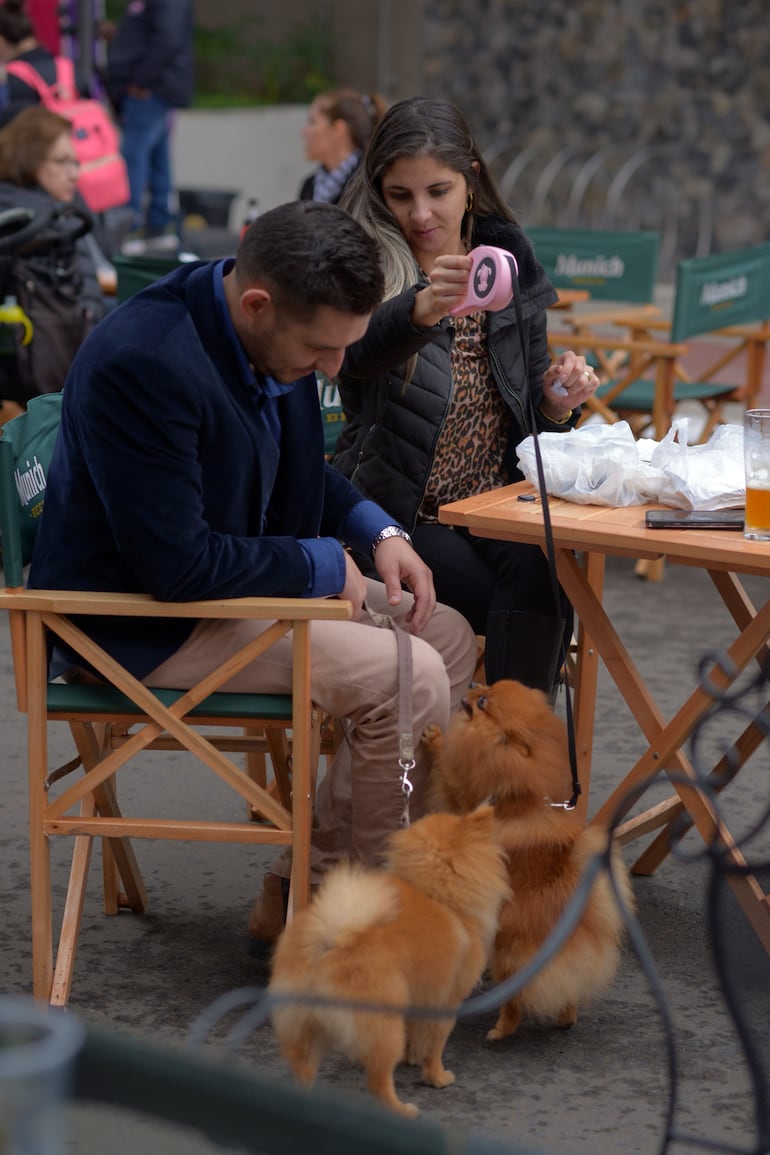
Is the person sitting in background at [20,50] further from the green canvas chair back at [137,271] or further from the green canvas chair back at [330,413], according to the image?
the green canvas chair back at [330,413]

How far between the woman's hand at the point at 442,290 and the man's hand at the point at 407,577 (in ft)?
1.42

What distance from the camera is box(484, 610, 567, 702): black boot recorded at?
9.91 ft

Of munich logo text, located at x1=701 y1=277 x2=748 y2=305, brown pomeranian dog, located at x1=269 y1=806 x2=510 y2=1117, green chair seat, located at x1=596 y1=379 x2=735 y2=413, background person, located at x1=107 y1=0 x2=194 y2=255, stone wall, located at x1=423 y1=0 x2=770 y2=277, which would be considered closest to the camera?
brown pomeranian dog, located at x1=269 y1=806 x2=510 y2=1117

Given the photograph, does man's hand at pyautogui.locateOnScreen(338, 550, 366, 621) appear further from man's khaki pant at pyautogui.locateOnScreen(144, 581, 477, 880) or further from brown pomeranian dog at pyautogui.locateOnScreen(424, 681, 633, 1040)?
brown pomeranian dog at pyautogui.locateOnScreen(424, 681, 633, 1040)

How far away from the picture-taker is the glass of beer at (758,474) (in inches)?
96.6

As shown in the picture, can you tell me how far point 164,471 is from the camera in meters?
2.34

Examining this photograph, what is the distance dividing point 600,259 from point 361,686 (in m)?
4.18

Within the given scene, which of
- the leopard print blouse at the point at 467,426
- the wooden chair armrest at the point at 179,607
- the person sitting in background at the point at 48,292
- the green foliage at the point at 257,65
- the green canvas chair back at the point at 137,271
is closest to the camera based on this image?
the wooden chair armrest at the point at 179,607

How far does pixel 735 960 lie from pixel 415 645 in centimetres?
86

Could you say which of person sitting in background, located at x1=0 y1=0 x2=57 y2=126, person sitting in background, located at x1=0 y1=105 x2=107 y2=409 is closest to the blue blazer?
person sitting in background, located at x1=0 y1=105 x2=107 y2=409

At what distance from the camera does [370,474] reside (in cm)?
314

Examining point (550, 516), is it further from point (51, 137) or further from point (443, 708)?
point (51, 137)

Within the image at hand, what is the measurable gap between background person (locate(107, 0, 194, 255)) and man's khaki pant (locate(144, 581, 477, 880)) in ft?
26.4

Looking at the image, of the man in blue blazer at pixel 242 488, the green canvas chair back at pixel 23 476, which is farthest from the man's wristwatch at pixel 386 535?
the green canvas chair back at pixel 23 476
